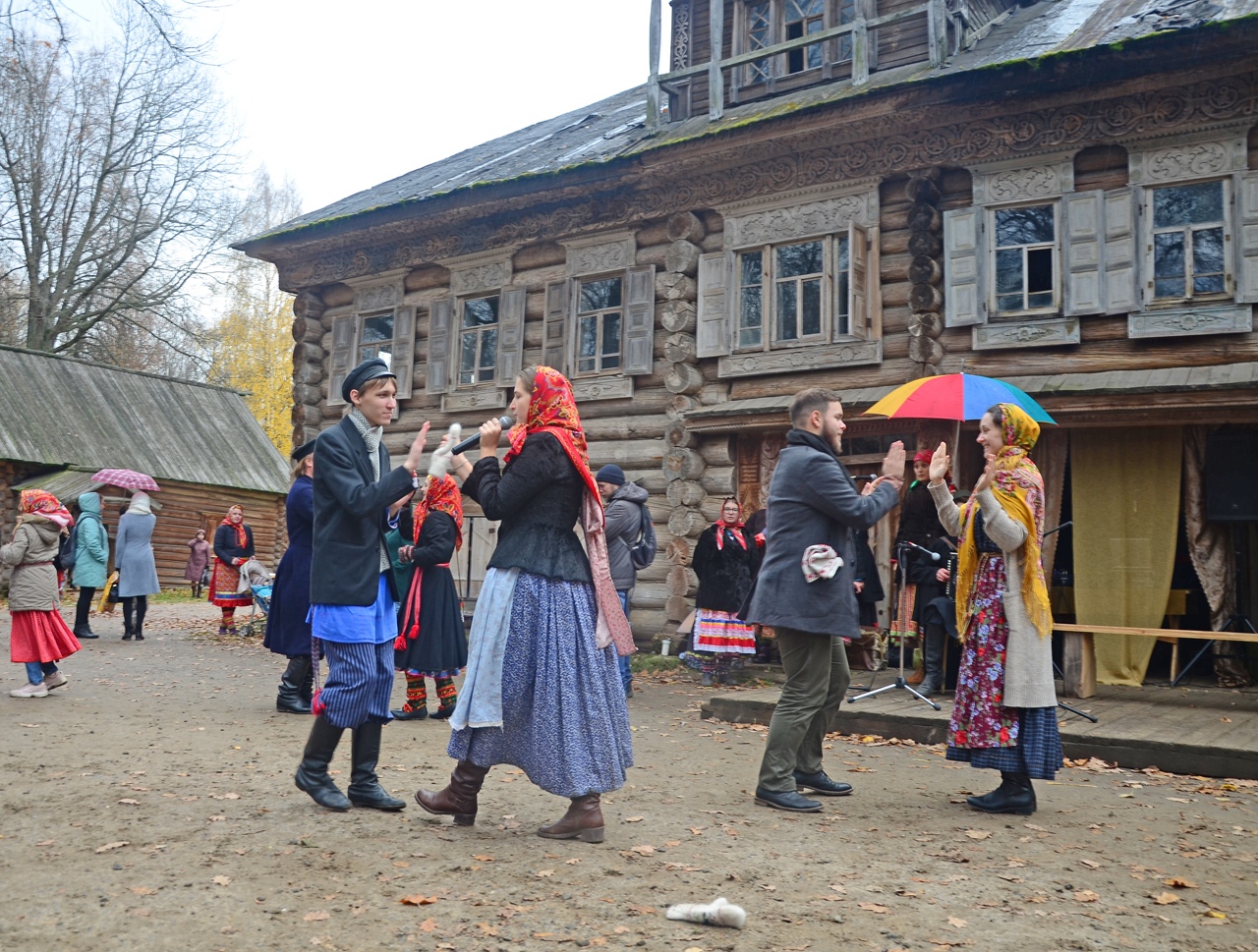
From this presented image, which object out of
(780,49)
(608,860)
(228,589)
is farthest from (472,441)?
(228,589)

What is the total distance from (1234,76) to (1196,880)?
8.30 meters

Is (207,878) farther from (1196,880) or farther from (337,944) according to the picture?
(1196,880)

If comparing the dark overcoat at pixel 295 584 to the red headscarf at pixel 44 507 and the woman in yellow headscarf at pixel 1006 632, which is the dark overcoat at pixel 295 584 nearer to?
the red headscarf at pixel 44 507

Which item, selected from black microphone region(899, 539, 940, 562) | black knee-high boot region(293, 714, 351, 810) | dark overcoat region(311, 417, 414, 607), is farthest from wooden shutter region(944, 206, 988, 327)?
black knee-high boot region(293, 714, 351, 810)

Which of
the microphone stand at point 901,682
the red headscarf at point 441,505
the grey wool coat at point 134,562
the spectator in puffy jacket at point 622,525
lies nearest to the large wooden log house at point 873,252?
the microphone stand at point 901,682

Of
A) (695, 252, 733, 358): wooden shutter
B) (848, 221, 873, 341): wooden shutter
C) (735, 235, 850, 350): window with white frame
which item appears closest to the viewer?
(848, 221, 873, 341): wooden shutter

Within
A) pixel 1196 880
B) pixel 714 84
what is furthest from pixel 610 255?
pixel 1196 880

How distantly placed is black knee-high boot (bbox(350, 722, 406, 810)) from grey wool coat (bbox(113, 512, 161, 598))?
9985 mm

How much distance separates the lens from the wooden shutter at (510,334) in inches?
578

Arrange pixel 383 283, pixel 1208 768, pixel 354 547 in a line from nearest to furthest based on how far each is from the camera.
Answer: pixel 354 547 → pixel 1208 768 → pixel 383 283

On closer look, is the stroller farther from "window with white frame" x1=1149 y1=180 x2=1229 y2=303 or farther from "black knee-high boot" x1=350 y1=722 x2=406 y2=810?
"window with white frame" x1=1149 y1=180 x2=1229 y2=303

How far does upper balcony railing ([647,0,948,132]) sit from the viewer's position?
11656mm

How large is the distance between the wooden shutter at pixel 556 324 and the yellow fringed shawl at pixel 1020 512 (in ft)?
30.8

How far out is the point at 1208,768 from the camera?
627 centimetres
